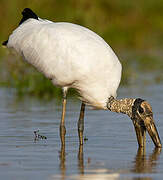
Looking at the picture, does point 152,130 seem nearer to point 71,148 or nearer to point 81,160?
point 71,148

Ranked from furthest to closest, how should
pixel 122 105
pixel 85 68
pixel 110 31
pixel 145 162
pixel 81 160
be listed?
pixel 110 31
pixel 122 105
pixel 85 68
pixel 81 160
pixel 145 162

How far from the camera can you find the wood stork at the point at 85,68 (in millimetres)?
8648

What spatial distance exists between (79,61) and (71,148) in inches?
45.1

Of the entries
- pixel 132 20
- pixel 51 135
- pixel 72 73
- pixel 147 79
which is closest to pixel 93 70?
pixel 72 73

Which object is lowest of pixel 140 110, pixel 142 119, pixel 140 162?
pixel 140 162

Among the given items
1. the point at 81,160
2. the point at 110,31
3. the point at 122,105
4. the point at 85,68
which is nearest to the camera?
the point at 81,160

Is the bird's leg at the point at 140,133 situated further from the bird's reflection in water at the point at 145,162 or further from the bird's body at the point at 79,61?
the bird's body at the point at 79,61

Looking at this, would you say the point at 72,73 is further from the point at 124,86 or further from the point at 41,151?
the point at 124,86

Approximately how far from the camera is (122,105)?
29.0ft

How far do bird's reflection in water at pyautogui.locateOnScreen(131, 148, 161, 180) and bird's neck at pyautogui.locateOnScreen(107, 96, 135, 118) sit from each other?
742mm

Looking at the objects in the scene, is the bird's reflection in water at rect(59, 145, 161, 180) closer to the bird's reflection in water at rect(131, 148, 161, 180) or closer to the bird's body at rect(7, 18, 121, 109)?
the bird's reflection in water at rect(131, 148, 161, 180)

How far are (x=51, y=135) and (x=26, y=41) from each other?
4.44 ft

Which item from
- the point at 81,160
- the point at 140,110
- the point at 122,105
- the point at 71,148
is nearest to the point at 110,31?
the point at 122,105

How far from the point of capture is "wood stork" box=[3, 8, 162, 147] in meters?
8.65
